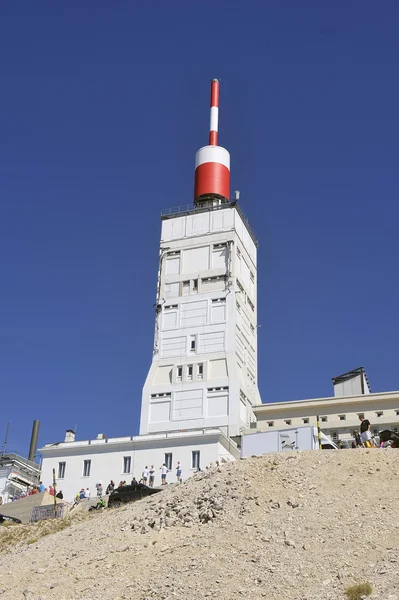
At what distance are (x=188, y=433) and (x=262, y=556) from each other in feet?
121

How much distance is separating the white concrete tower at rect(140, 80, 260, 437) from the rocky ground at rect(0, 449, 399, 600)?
35.2 meters

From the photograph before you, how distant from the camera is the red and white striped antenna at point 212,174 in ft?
299

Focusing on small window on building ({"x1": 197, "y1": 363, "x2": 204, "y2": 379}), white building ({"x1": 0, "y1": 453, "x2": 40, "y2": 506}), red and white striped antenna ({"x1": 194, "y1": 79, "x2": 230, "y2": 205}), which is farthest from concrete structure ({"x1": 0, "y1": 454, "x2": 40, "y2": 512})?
red and white striped antenna ({"x1": 194, "y1": 79, "x2": 230, "y2": 205})

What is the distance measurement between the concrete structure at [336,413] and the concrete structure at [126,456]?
12080 mm

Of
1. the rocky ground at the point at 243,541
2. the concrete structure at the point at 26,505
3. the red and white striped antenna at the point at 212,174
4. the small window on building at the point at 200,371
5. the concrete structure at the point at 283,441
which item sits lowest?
the rocky ground at the point at 243,541

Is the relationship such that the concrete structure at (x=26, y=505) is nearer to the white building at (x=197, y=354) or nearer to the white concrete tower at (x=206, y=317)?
the white building at (x=197, y=354)

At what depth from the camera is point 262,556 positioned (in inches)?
1252

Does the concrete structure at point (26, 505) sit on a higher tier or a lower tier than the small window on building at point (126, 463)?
lower

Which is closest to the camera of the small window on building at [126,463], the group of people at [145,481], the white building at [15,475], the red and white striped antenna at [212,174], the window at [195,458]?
the group of people at [145,481]

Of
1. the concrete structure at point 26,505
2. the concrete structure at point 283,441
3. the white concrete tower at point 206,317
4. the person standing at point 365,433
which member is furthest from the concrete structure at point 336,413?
the person standing at point 365,433

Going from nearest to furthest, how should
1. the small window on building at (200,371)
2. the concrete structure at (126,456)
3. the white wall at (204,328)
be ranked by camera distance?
the concrete structure at (126,456), the white wall at (204,328), the small window on building at (200,371)

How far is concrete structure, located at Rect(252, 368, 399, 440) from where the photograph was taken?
79.4 m

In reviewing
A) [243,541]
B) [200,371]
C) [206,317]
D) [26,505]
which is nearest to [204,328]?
[206,317]

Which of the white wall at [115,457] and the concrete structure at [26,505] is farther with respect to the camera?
the white wall at [115,457]
